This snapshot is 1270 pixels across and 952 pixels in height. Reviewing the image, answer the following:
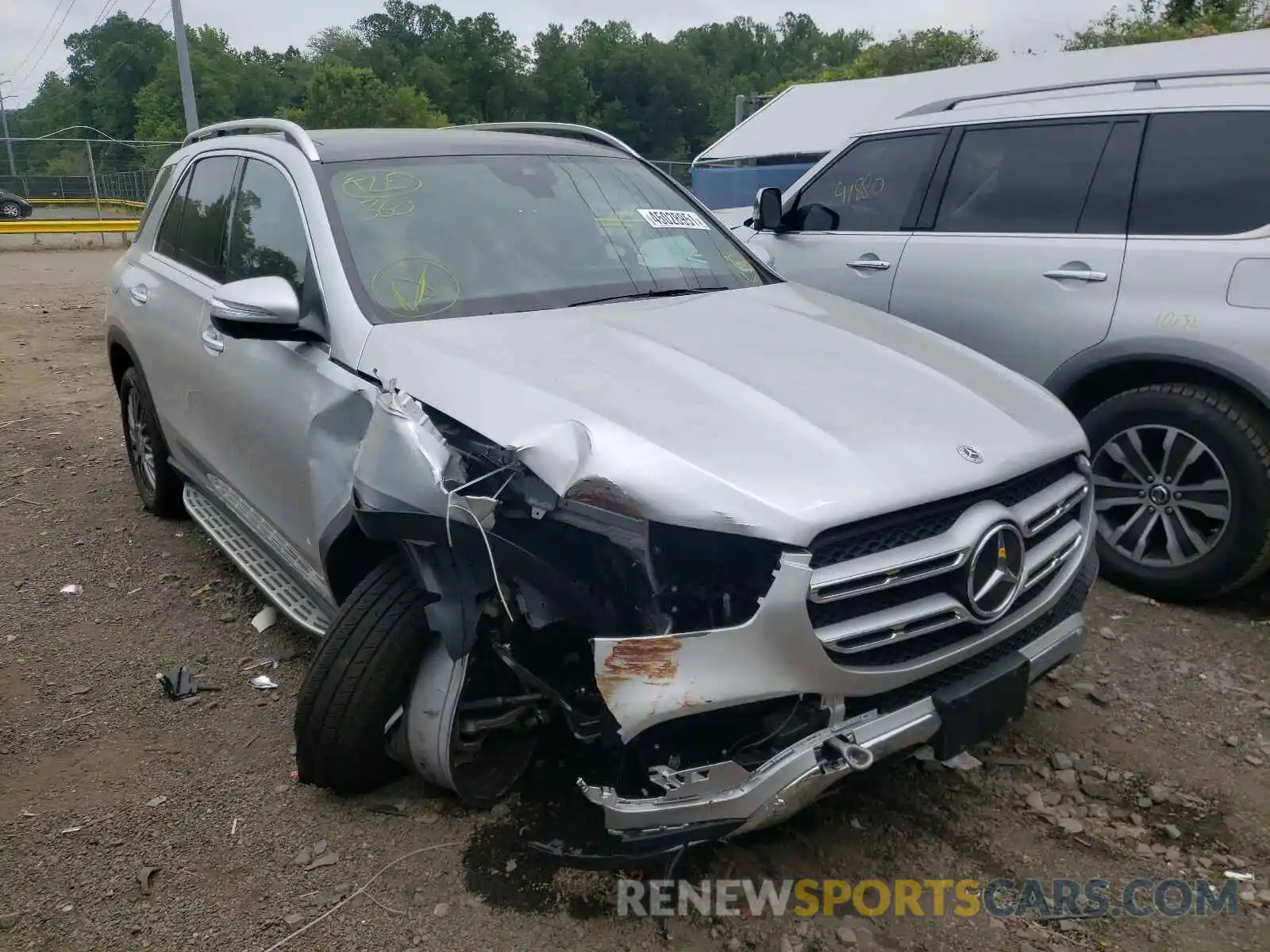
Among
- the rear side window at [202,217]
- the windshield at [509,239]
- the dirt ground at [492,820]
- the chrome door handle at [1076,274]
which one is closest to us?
the dirt ground at [492,820]

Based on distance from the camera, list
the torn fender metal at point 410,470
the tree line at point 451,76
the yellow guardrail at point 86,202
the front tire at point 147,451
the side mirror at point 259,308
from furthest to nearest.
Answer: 1. the tree line at point 451,76
2. the yellow guardrail at point 86,202
3. the front tire at point 147,451
4. the side mirror at point 259,308
5. the torn fender metal at point 410,470

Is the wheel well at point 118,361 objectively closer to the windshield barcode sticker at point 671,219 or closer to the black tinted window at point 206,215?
the black tinted window at point 206,215

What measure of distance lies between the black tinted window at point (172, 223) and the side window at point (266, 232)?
800 millimetres

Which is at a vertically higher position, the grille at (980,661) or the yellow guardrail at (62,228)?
the yellow guardrail at (62,228)

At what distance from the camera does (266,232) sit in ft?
11.6

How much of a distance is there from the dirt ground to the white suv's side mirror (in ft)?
4.33

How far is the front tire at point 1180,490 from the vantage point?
12.1ft

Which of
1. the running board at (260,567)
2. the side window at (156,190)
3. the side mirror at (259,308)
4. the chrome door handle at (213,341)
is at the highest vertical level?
the side window at (156,190)

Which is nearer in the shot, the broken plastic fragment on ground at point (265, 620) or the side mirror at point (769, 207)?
the broken plastic fragment on ground at point (265, 620)

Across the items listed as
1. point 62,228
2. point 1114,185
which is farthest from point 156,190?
point 62,228

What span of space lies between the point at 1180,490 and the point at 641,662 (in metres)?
2.78

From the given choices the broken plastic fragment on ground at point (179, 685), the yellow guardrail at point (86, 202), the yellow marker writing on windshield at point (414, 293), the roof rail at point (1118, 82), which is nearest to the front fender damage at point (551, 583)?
the yellow marker writing on windshield at point (414, 293)

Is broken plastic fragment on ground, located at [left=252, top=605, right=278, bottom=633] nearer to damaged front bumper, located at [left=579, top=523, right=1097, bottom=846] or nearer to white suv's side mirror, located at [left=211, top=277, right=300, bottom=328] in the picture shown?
white suv's side mirror, located at [left=211, top=277, right=300, bottom=328]

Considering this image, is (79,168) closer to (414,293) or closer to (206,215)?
(206,215)
